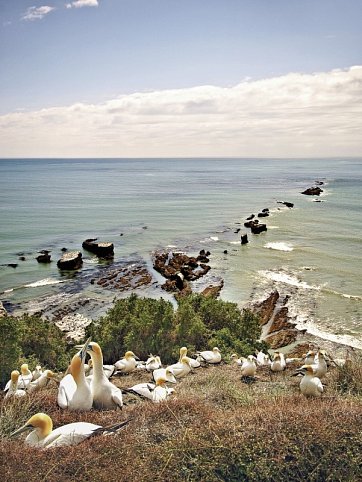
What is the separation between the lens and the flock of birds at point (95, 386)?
5.49 meters

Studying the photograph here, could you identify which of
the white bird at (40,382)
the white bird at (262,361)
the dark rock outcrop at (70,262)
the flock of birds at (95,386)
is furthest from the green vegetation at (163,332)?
the dark rock outcrop at (70,262)

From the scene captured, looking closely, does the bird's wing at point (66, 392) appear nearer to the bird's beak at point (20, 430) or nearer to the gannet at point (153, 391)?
the bird's beak at point (20, 430)

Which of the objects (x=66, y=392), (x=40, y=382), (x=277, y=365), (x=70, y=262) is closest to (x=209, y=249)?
(x=70, y=262)

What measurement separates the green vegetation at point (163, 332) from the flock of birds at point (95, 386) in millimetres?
1795

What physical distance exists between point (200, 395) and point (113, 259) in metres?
26.5

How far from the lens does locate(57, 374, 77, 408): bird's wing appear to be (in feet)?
21.9

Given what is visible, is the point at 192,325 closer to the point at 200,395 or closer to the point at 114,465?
the point at 200,395

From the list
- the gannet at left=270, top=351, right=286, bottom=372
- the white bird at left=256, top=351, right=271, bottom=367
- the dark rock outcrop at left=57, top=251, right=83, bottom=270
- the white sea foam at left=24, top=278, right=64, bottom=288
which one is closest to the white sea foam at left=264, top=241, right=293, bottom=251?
the dark rock outcrop at left=57, top=251, right=83, bottom=270

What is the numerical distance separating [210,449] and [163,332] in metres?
8.52

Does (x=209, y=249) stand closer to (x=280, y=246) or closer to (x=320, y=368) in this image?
(x=280, y=246)

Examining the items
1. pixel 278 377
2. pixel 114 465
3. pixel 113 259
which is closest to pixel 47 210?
pixel 113 259

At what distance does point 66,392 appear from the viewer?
22.5 feet

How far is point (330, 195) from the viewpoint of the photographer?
78375 mm

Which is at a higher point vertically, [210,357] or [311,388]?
[311,388]
